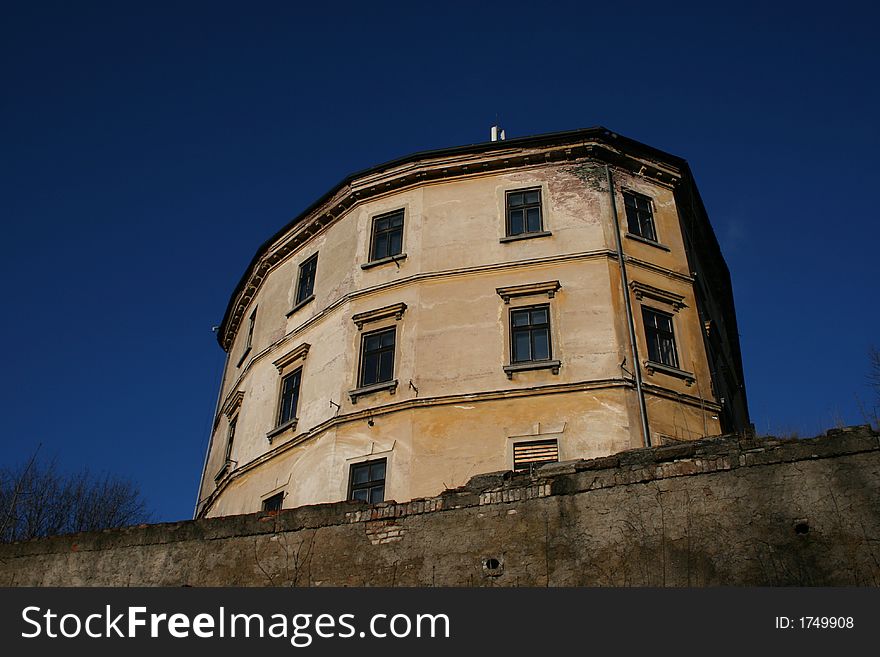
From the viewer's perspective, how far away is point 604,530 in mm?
10211

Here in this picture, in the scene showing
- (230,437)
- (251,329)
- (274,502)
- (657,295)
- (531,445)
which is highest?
(251,329)

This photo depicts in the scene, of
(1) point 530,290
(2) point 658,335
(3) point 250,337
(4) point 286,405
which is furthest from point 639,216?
(3) point 250,337

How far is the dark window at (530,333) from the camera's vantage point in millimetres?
18953

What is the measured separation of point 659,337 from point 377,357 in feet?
23.2

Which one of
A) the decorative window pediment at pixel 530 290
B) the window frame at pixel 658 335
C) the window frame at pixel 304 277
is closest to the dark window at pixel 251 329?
the window frame at pixel 304 277

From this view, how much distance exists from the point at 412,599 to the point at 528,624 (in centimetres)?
128

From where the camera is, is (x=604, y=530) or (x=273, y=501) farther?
(x=273, y=501)

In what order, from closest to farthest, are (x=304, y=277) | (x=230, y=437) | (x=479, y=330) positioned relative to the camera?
(x=479, y=330), (x=230, y=437), (x=304, y=277)

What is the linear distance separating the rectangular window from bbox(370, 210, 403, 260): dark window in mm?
7104

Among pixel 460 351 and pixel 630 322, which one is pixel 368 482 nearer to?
pixel 460 351

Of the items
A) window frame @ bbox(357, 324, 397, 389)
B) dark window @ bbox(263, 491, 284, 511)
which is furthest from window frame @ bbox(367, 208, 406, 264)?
dark window @ bbox(263, 491, 284, 511)

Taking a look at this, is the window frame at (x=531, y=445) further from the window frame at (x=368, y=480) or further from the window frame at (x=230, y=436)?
the window frame at (x=230, y=436)

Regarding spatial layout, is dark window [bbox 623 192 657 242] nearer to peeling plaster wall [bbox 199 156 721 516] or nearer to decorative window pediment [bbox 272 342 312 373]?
peeling plaster wall [bbox 199 156 721 516]

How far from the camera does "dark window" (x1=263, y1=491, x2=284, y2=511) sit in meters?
19.9
